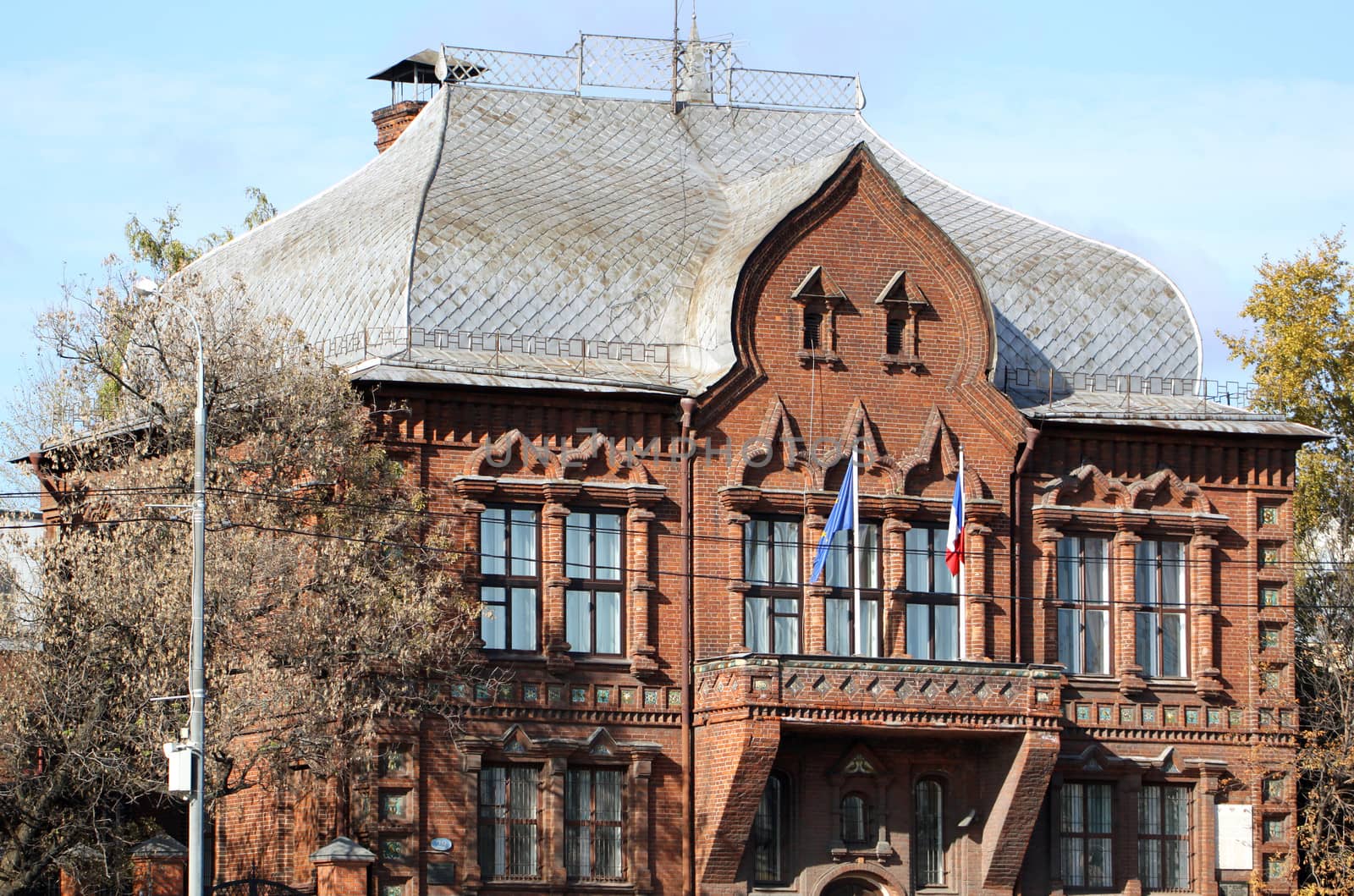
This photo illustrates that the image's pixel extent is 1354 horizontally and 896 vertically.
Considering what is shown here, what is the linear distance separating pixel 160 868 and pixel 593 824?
7600mm

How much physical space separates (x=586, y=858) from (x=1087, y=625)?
29.8 feet

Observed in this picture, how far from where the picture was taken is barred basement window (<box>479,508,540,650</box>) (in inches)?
1687

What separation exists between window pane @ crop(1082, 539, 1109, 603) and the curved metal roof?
3.26m

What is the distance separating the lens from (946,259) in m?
45.3

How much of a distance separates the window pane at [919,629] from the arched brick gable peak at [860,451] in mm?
1872

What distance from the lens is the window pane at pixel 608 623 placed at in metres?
43.4

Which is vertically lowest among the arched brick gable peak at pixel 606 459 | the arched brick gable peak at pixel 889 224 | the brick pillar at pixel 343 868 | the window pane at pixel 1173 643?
the brick pillar at pixel 343 868

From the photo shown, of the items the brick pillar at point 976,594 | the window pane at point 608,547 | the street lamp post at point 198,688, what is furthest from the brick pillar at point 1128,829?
the street lamp post at point 198,688

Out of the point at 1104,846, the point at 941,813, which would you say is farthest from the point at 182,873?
the point at 1104,846

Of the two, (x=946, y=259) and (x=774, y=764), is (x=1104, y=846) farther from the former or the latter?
(x=946, y=259)

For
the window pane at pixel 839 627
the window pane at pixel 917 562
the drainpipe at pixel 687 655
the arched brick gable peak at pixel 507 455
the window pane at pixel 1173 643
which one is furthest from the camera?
the window pane at pixel 1173 643

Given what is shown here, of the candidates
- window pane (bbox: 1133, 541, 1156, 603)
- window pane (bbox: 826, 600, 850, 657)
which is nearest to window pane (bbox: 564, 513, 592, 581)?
window pane (bbox: 826, 600, 850, 657)

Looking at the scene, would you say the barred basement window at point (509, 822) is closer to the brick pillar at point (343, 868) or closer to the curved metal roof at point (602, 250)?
the brick pillar at point (343, 868)

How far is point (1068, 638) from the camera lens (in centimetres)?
4559
